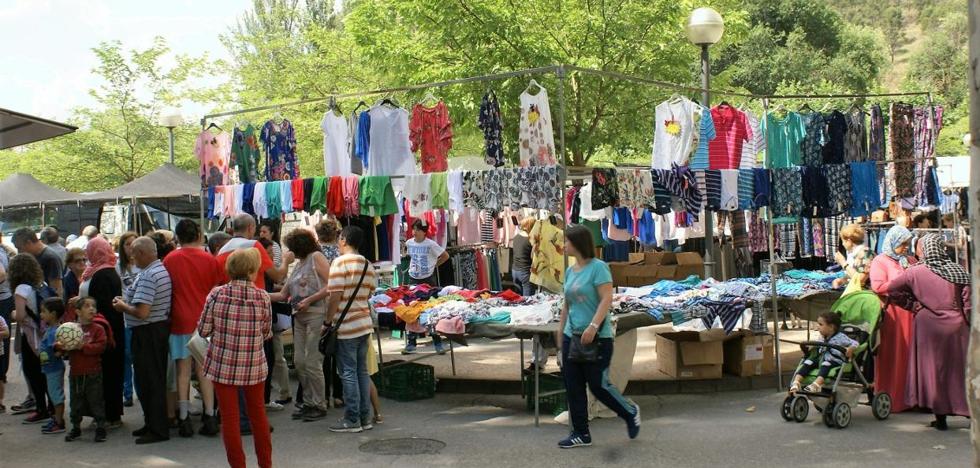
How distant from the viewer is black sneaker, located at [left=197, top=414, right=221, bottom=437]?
8.44 m

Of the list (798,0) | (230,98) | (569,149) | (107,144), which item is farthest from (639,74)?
(798,0)

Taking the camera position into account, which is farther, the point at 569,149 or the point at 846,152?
the point at 569,149

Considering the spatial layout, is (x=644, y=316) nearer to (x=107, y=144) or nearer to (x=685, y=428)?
(x=685, y=428)

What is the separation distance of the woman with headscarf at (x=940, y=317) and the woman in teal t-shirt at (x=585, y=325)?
8.82ft

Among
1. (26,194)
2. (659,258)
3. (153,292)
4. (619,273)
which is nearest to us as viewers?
(153,292)

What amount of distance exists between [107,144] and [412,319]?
28.1 m

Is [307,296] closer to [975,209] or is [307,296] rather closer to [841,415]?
[841,415]

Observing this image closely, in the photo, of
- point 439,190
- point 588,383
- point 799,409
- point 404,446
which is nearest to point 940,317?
point 799,409

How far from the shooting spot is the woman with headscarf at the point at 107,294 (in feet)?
27.9

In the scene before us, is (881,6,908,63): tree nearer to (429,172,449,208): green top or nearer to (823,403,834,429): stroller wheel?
(429,172,449,208): green top

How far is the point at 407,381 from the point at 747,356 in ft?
11.7

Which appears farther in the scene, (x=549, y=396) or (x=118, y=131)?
(x=118, y=131)

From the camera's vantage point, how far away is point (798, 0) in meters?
50.7

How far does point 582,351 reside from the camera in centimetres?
739
